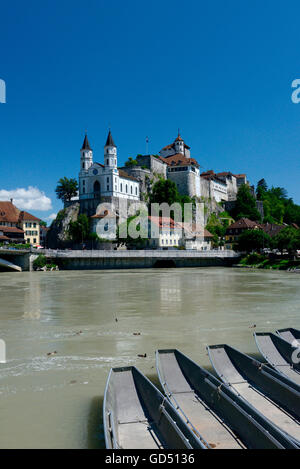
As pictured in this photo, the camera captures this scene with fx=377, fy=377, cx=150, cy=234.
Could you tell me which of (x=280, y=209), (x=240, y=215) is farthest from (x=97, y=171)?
(x=280, y=209)

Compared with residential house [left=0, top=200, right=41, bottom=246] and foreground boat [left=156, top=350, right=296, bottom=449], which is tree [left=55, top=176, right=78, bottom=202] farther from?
foreground boat [left=156, top=350, right=296, bottom=449]

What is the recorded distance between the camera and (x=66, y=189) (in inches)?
4776

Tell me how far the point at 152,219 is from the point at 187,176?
34.0m

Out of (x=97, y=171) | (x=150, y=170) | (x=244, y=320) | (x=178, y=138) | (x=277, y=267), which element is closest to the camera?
(x=244, y=320)

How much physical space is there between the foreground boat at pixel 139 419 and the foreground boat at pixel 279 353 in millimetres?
4423

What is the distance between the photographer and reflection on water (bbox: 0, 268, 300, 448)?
9.72 m

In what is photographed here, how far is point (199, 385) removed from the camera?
10.2 m

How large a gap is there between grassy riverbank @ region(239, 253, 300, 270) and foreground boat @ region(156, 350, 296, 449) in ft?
218

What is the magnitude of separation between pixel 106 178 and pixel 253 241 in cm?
4845

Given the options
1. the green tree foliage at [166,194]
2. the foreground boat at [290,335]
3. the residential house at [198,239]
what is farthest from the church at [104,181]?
the foreground boat at [290,335]

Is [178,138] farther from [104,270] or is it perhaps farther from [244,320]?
[244,320]

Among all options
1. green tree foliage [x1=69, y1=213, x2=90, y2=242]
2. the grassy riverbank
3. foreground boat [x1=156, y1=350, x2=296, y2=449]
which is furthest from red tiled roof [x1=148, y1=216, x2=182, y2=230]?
foreground boat [x1=156, y1=350, x2=296, y2=449]

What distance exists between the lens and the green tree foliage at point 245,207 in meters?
135

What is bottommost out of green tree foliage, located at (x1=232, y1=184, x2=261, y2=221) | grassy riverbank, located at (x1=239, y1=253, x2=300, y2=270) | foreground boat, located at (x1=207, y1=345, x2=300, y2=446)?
foreground boat, located at (x1=207, y1=345, x2=300, y2=446)
